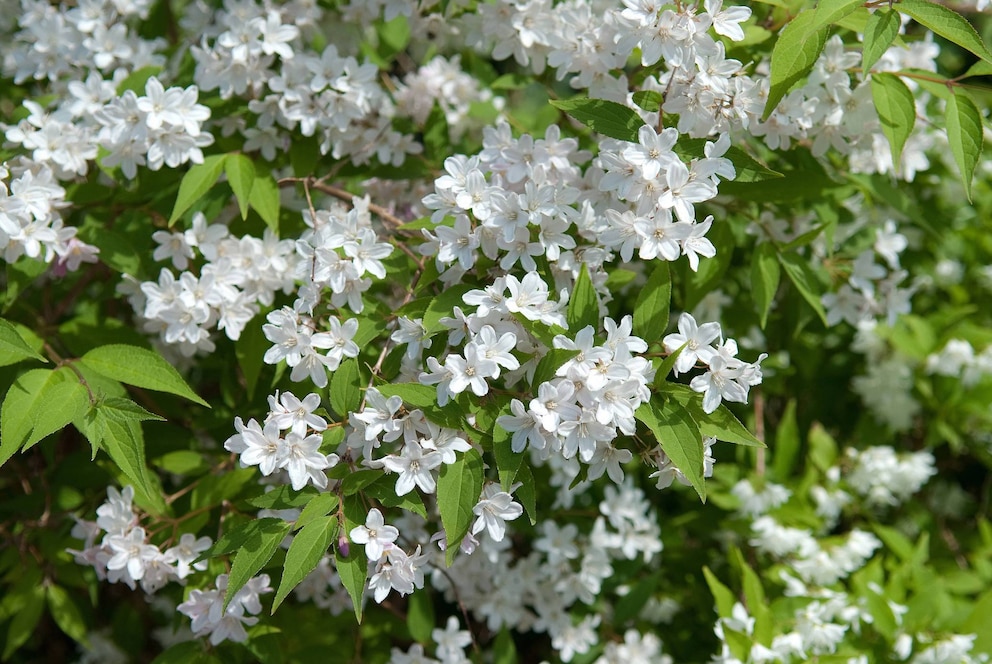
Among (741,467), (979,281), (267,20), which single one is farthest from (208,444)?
(979,281)

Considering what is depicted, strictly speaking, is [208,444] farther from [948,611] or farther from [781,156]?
[948,611]

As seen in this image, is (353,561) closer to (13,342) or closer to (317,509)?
(317,509)

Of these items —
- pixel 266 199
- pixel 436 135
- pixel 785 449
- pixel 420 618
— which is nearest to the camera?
pixel 266 199

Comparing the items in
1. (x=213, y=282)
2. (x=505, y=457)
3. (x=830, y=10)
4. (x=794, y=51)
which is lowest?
(x=213, y=282)

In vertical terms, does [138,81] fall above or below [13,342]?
above

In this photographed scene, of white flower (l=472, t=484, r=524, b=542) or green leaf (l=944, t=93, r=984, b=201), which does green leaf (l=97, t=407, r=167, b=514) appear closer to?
white flower (l=472, t=484, r=524, b=542)

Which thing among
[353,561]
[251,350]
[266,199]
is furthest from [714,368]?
[266,199]

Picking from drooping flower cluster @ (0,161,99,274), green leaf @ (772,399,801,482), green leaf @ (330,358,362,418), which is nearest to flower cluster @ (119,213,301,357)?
drooping flower cluster @ (0,161,99,274)
